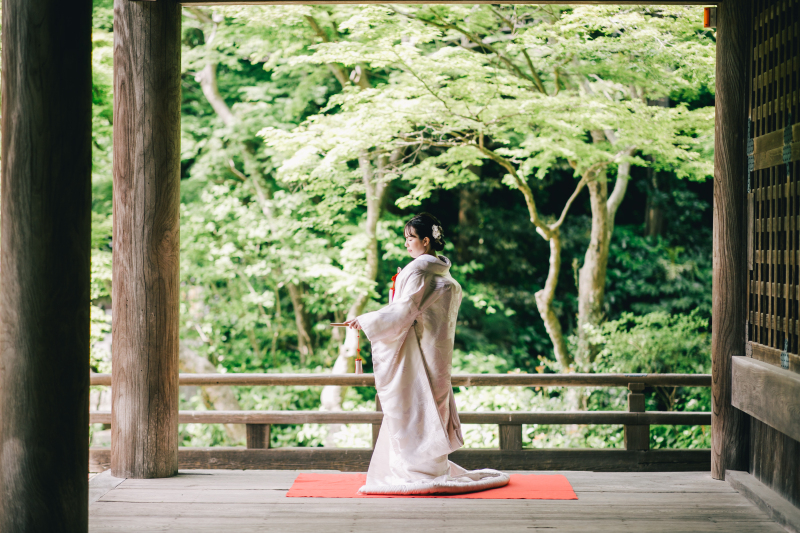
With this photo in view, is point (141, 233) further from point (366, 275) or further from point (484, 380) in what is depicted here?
point (366, 275)

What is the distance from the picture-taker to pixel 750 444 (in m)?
3.84

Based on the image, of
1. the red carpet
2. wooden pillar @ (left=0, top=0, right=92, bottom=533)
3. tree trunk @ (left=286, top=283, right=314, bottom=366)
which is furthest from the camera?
tree trunk @ (left=286, top=283, right=314, bottom=366)

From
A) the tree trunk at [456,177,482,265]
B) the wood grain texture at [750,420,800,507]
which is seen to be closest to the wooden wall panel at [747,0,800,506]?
the wood grain texture at [750,420,800,507]

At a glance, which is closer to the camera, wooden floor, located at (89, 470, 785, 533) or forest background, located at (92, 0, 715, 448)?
wooden floor, located at (89, 470, 785, 533)

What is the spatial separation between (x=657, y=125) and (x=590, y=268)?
200 cm

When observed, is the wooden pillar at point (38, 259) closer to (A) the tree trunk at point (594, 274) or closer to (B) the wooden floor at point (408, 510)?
(B) the wooden floor at point (408, 510)

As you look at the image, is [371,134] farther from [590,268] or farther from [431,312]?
[431,312]

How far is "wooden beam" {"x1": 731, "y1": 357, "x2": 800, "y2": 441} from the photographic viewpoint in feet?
10.0

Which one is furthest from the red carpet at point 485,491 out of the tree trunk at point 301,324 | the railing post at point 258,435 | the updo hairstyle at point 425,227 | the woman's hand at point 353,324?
the tree trunk at point 301,324

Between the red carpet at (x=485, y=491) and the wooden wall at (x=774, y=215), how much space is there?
3.43 ft

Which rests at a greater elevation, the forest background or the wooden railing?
the forest background

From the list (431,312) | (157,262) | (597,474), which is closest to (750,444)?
(597,474)

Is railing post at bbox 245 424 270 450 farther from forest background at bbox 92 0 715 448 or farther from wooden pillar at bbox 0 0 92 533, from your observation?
forest background at bbox 92 0 715 448

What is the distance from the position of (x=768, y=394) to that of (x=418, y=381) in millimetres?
1731
